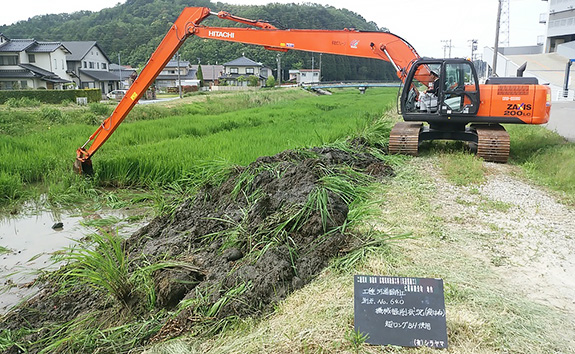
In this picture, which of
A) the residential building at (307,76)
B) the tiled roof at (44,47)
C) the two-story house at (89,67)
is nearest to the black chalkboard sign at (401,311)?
the tiled roof at (44,47)

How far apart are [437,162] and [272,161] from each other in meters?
3.39

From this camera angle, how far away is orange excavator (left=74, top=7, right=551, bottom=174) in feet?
23.1

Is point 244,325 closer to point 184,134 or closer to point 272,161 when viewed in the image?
point 272,161

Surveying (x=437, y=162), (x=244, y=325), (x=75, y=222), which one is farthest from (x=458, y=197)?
(x=75, y=222)

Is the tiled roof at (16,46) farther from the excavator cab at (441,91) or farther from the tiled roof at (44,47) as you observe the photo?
the excavator cab at (441,91)

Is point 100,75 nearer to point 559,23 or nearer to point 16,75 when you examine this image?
point 16,75

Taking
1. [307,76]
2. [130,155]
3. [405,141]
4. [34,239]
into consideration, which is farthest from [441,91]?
[307,76]

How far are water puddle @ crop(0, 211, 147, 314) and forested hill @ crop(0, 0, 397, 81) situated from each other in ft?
175

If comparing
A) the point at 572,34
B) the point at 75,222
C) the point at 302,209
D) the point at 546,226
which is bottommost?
the point at 75,222

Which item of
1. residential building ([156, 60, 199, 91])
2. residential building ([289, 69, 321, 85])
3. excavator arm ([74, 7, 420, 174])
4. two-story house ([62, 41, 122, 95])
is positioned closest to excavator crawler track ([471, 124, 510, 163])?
excavator arm ([74, 7, 420, 174])

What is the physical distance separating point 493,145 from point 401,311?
5.91m

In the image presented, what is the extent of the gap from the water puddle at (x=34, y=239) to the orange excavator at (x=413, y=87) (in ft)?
5.29

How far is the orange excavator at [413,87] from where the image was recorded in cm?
705

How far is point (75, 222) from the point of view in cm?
567
